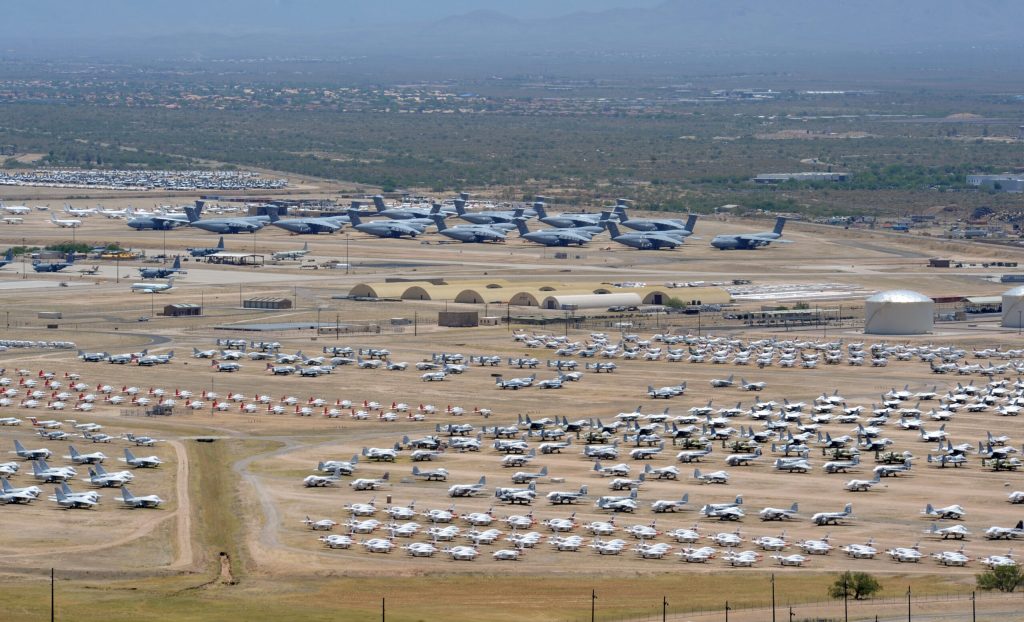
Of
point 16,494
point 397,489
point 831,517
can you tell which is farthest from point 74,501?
point 831,517

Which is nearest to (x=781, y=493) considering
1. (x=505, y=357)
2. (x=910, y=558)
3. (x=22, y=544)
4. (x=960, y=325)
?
(x=910, y=558)

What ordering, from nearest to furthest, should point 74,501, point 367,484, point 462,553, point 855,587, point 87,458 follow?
point 855,587 → point 462,553 → point 74,501 → point 367,484 → point 87,458

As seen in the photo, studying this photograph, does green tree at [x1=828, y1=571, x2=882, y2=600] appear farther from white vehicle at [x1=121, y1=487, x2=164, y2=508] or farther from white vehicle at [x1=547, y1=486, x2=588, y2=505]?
white vehicle at [x1=121, y1=487, x2=164, y2=508]

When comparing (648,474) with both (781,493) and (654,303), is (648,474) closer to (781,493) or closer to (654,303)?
(781,493)

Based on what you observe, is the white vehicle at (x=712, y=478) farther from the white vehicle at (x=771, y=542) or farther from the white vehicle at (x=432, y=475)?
the white vehicle at (x=771, y=542)

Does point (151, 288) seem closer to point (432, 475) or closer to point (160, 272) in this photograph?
point (160, 272)

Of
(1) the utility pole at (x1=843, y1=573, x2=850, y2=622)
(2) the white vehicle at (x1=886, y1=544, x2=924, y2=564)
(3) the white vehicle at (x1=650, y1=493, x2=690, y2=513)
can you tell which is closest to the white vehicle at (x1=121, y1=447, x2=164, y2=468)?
(3) the white vehicle at (x1=650, y1=493, x2=690, y2=513)
